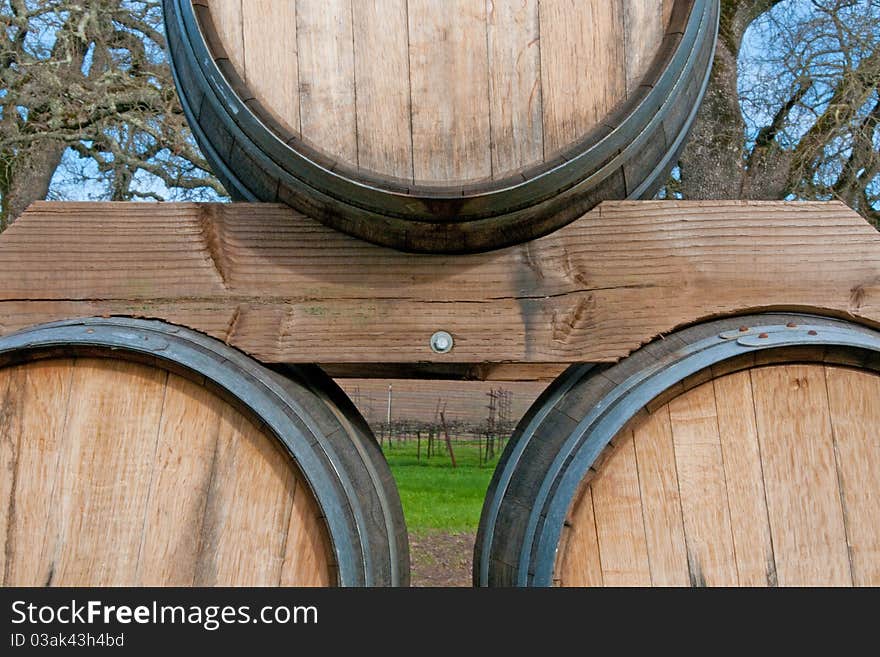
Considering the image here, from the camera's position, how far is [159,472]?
1442 millimetres

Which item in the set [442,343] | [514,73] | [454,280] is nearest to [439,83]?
[514,73]

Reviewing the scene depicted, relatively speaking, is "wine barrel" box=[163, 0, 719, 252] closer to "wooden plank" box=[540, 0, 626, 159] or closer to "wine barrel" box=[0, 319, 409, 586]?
"wooden plank" box=[540, 0, 626, 159]

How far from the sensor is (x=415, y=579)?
17.8ft

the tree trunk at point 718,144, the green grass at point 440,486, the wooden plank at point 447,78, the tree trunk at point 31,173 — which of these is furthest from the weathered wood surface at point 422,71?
the tree trunk at point 31,173

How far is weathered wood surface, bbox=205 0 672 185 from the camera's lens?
1477 mm

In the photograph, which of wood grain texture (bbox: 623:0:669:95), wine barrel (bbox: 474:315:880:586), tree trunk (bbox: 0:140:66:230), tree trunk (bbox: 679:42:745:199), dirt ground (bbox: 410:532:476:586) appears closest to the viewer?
wine barrel (bbox: 474:315:880:586)

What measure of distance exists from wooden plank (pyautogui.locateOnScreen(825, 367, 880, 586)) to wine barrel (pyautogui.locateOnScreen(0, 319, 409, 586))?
2.61 feet

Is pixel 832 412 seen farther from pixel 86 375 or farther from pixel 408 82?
pixel 86 375

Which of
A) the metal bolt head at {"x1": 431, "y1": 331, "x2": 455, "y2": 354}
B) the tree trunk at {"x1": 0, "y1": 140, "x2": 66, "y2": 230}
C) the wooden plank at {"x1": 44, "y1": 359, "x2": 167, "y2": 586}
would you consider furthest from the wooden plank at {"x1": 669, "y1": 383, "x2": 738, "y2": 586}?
the tree trunk at {"x1": 0, "y1": 140, "x2": 66, "y2": 230}

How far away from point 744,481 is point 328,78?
3.20 feet

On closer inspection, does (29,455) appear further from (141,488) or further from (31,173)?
(31,173)

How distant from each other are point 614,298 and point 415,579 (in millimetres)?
4226

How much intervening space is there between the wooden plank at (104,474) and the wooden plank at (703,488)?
878 millimetres

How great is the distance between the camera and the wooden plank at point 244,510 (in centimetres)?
143
